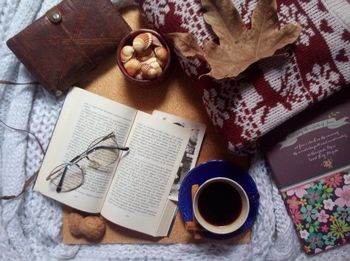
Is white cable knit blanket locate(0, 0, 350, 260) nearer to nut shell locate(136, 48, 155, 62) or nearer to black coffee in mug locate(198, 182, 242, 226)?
black coffee in mug locate(198, 182, 242, 226)

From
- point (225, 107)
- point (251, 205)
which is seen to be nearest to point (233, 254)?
point (251, 205)

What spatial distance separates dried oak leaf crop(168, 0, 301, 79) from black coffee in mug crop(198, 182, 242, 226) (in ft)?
0.70

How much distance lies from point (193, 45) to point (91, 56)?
→ 0.20 metres

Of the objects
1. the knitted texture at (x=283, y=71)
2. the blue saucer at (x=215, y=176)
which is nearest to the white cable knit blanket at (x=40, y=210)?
the blue saucer at (x=215, y=176)

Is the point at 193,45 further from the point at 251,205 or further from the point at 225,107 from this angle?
the point at 251,205

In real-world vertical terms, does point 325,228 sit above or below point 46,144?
below

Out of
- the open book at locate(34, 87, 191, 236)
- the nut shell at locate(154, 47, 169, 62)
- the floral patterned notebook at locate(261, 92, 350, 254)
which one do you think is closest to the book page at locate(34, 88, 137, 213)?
the open book at locate(34, 87, 191, 236)

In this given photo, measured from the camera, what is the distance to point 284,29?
2.38 ft

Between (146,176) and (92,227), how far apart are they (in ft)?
0.43

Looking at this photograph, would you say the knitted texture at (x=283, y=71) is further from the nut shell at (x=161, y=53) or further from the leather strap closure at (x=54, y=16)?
the leather strap closure at (x=54, y=16)

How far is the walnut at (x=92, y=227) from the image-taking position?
0.85 meters

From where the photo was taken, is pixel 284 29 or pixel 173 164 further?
pixel 173 164

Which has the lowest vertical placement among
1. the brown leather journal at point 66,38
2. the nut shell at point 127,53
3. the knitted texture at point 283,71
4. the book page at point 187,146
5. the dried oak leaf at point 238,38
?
the book page at point 187,146

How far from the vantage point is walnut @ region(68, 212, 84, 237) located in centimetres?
86
